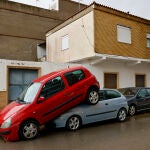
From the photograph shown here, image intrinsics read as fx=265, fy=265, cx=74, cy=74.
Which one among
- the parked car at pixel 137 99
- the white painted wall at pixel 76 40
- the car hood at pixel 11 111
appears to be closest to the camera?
the car hood at pixel 11 111

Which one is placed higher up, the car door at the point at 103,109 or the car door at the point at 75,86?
the car door at the point at 75,86

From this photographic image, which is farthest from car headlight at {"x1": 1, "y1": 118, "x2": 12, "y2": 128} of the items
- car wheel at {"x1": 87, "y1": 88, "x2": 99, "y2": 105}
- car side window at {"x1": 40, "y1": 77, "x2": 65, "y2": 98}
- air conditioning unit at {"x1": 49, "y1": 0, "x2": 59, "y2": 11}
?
air conditioning unit at {"x1": 49, "y1": 0, "x2": 59, "y2": 11}

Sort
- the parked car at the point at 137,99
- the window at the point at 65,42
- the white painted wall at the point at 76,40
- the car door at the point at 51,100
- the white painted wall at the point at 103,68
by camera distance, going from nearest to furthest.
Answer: the car door at the point at 51,100 → the parked car at the point at 137,99 → the white painted wall at the point at 103,68 → the white painted wall at the point at 76,40 → the window at the point at 65,42

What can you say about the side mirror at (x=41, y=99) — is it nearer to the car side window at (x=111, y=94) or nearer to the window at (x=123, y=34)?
the car side window at (x=111, y=94)

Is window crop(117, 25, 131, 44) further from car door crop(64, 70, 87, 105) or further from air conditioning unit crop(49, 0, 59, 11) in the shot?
air conditioning unit crop(49, 0, 59, 11)

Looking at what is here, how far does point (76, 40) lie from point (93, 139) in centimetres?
1111

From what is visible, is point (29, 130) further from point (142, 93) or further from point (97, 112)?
point (142, 93)

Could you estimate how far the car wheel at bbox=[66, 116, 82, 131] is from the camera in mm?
9234

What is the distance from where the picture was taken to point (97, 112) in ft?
32.9

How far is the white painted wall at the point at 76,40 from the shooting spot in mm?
16688

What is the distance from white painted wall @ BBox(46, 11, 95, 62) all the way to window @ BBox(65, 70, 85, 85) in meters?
6.42

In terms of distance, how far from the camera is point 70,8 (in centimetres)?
3033

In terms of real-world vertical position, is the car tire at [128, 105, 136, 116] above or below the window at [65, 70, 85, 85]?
below

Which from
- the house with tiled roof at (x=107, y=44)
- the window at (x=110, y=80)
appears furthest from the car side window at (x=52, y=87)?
the window at (x=110, y=80)
